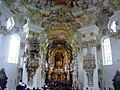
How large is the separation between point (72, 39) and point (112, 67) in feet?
16.0

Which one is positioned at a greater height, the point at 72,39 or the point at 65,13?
the point at 65,13

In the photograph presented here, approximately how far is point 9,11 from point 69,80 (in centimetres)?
1355

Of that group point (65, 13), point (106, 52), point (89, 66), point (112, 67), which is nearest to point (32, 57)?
point (89, 66)

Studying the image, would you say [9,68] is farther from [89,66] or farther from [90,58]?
[90,58]

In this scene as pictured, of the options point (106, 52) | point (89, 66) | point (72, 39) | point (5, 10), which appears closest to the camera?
point (5, 10)

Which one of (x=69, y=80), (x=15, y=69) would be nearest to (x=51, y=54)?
(x=69, y=80)

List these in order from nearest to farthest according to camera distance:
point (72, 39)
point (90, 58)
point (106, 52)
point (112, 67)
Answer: point (90, 58) → point (112, 67) → point (106, 52) → point (72, 39)

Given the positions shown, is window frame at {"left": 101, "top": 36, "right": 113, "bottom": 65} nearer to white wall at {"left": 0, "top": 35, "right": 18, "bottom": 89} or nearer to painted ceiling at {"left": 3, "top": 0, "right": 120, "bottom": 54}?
painted ceiling at {"left": 3, "top": 0, "right": 120, "bottom": 54}

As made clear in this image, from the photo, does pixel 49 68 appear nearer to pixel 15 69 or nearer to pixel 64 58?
pixel 64 58

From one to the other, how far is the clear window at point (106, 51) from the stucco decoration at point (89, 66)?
2783mm

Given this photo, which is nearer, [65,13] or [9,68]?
[65,13]

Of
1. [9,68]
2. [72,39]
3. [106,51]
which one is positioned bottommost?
[9,68]

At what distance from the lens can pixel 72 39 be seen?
1652 cm

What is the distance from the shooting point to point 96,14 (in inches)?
555
